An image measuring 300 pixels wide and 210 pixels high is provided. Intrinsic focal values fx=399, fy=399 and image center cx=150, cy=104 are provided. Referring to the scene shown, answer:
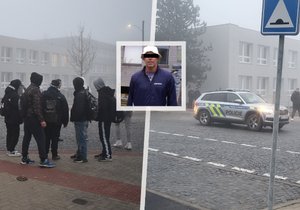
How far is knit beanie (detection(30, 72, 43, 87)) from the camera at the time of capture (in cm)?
252

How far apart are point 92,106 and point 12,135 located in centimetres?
56

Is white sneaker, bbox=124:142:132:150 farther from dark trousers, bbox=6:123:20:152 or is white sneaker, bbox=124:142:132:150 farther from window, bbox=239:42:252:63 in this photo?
window, bbox=239:42:252:63

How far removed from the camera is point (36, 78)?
2.53 meters

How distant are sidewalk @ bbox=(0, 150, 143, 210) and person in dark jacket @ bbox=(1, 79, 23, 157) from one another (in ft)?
0.29

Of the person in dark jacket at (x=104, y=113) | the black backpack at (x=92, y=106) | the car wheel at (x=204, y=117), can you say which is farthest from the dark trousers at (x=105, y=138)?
the car wheel at (x=204, y=117)

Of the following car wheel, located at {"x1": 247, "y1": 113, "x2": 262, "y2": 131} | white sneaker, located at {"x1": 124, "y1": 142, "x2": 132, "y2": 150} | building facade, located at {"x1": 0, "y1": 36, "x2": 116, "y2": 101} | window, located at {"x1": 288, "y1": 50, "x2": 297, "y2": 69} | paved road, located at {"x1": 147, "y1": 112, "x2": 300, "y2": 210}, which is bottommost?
paved road, located at {"x1": 147, "y1": 112, "x2": 300, "y2": 210}

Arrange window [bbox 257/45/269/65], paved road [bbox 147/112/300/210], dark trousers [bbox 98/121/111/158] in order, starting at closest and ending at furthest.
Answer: dark trousers [bbox 98/121/111/158] → window [bbox 257/45/269/65] → paved road [bbox 147/112/300/210]

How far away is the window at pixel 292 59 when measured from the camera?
3.89 m

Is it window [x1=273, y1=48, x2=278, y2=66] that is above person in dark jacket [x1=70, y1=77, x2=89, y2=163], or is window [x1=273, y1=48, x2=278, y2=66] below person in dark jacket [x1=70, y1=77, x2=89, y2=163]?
above

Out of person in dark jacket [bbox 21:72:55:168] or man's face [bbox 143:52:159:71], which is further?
man's face [bbox 143:52:159:71]

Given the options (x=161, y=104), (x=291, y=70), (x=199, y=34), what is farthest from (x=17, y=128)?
(x=291, y=70)

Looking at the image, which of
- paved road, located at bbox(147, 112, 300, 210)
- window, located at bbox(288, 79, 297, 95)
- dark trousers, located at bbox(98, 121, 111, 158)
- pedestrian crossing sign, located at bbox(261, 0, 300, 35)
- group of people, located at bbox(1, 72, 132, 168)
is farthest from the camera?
paved road, located at bbox(147, 112, 300, 210)

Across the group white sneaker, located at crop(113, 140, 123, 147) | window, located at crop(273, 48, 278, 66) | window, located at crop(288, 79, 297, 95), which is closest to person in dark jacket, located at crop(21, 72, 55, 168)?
white sneaker, located at crop(113, 140, 123, 147)

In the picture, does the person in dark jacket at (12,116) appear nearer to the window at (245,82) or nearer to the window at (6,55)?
the window at (6,55)
